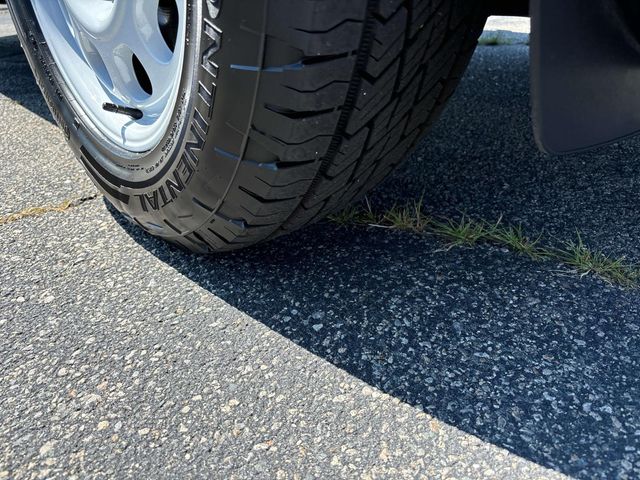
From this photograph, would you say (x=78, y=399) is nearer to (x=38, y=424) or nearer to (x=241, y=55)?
(x=38, y=424)

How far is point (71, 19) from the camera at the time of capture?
5.25 feet

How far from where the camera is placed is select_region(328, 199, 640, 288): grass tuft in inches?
54.6

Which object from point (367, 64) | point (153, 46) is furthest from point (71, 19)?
point (367, 64)

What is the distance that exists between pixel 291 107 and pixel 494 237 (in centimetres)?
73

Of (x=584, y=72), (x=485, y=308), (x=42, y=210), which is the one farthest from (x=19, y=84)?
(x=584, y=72)

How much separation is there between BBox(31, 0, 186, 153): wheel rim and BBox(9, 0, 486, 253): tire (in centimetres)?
8

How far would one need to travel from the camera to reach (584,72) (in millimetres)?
1024

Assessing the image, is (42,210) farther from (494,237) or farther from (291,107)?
(494,237)

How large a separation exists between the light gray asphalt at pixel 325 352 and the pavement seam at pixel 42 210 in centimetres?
5

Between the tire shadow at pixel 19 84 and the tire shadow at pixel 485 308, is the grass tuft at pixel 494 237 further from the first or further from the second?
the tire shadow at pixel 19 84

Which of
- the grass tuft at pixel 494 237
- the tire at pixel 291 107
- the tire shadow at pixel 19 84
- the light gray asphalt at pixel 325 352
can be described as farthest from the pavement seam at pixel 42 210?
the tire shadow at pixel 19 84

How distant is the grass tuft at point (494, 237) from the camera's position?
139 cm

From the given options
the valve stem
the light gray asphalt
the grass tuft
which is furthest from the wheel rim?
the grass tuft

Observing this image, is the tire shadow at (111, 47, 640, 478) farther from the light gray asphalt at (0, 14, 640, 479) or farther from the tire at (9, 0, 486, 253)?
the tire at (9, 0, 486, 253)
